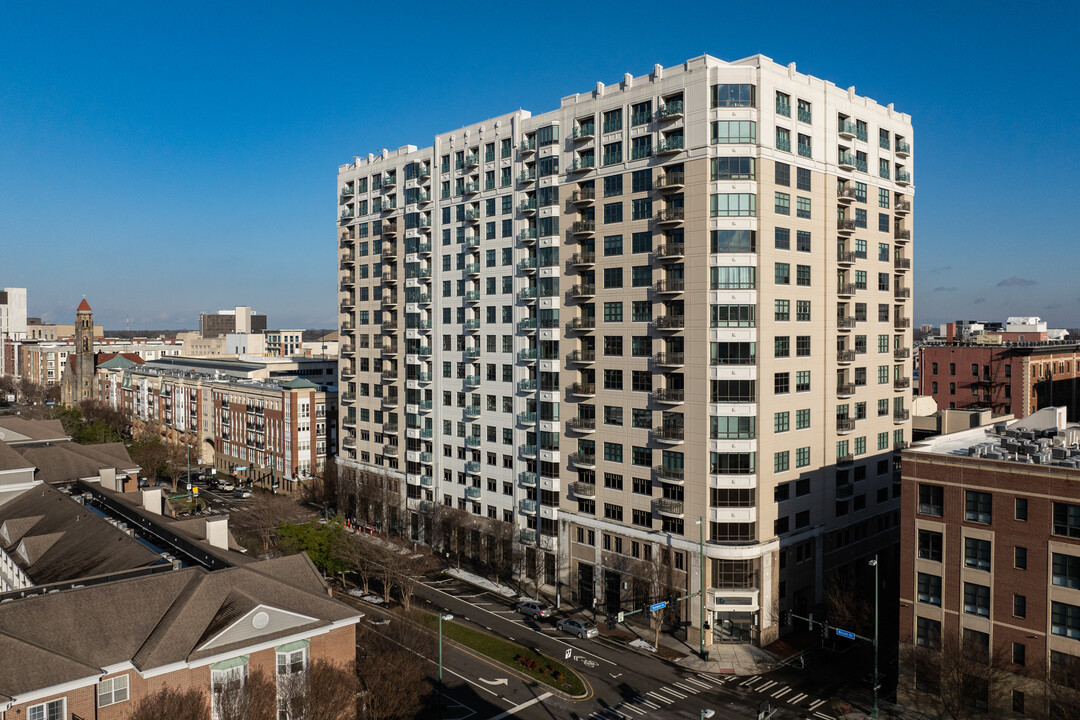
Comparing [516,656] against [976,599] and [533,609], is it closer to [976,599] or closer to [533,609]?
[533,609]

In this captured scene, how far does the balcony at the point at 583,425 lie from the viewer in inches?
2938

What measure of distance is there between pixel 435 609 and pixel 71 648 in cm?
3828

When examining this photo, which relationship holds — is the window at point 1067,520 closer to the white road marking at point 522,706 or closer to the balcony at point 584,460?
the white road marking at point 522,706

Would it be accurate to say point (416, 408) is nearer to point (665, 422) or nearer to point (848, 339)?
point (665, 422)

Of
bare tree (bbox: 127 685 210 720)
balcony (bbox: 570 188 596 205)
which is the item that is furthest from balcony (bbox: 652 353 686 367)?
bare tree (bbox: 127 685 210 720)

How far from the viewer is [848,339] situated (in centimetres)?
7562

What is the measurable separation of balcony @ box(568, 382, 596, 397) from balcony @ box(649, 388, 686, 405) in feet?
28.0

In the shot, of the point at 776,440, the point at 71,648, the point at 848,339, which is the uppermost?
the point at 848,339

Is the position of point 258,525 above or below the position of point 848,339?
below

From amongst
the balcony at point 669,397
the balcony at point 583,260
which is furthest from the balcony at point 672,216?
the balcony at point 669,397

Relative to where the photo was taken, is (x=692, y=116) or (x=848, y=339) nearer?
(x=692, y=116)

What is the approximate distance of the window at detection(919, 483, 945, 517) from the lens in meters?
52.2

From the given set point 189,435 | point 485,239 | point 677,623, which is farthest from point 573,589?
point 189,435

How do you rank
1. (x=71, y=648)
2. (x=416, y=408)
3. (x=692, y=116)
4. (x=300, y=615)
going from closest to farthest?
(x=71, y=648), (x=300, y=615), (x=692, y=116), (x=416, y=408)
